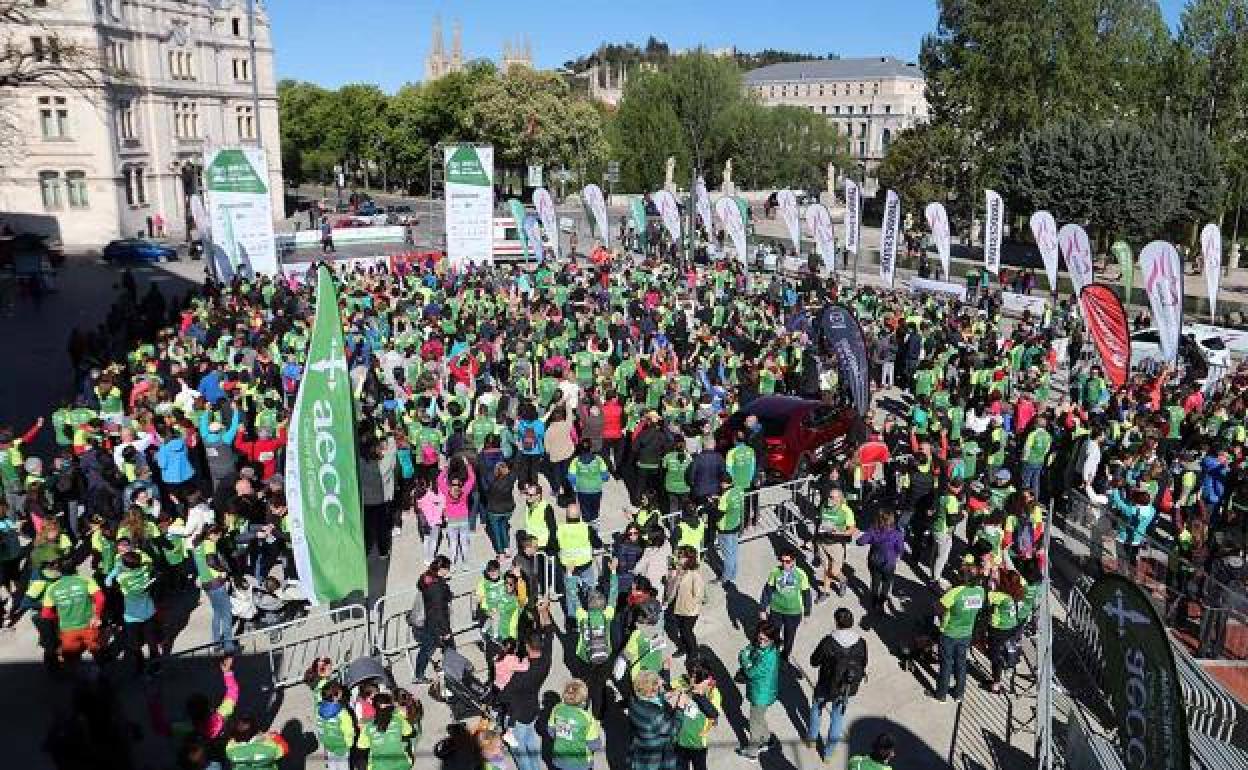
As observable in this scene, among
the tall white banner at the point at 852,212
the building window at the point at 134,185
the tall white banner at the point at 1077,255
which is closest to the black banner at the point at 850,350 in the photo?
the tall white banner at the point at 1077,255

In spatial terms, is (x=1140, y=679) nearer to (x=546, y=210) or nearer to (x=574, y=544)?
(x=574, y=544)

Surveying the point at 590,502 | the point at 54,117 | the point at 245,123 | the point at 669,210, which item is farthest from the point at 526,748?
the point at 245,123

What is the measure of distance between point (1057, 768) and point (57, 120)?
5040cm

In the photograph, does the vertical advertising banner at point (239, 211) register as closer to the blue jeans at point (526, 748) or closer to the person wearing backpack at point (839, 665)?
the blue jeans at point (526, 748)

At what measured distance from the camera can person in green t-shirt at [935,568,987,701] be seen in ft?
26.9

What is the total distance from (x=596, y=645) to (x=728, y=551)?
311 centimetres

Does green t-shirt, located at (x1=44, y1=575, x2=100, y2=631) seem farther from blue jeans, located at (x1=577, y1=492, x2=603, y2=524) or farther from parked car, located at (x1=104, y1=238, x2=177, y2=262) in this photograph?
parked car, located at (x1=104, y1=238, x2=177, y2=262)

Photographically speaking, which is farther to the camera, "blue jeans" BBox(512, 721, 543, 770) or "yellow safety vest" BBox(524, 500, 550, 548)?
"yellow safety vest" BBox(524, 500, 550, 548)

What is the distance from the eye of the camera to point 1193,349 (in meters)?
20.0

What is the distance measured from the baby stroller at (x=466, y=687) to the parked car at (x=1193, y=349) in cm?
1668

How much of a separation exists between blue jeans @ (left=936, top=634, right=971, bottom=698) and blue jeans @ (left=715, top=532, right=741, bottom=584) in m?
2.75

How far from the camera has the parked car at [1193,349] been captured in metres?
19.9

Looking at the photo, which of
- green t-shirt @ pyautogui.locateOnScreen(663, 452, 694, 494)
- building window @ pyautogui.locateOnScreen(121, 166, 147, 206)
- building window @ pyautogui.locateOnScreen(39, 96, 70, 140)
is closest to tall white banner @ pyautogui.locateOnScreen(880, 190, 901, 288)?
green t-shirt @ pyautogui.locateOnScreen(663, 452, 694, 494)

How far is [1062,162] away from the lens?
4416cm
